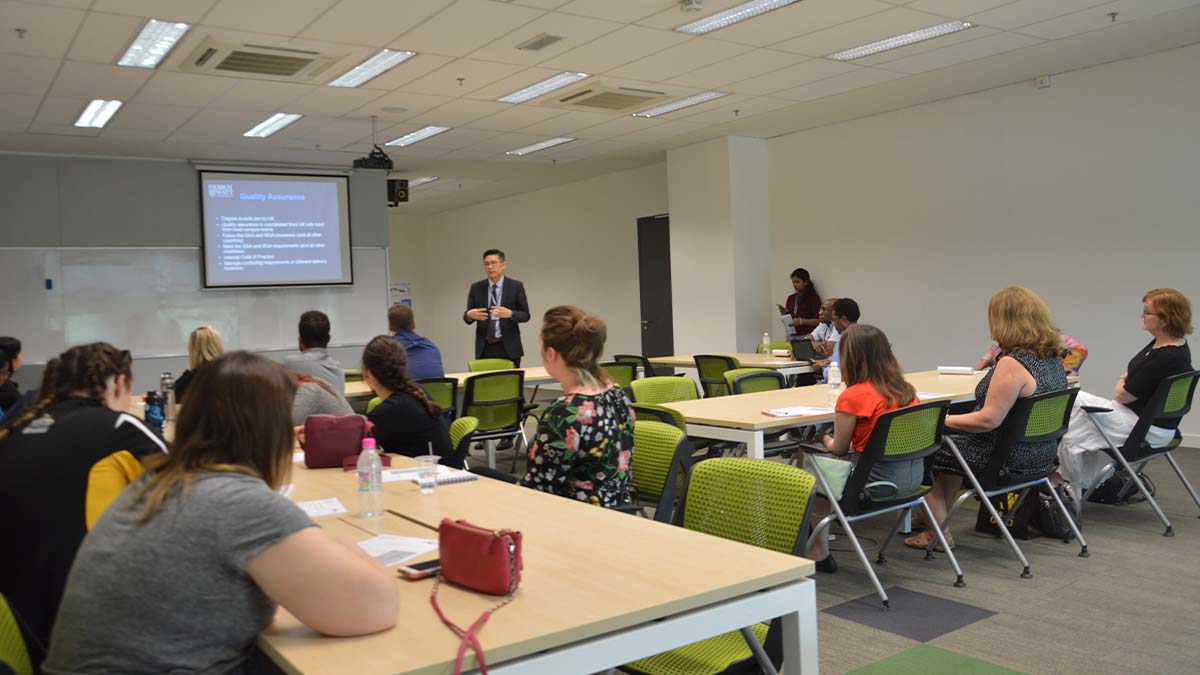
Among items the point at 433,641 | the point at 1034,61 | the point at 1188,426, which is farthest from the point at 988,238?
the point at 433,641

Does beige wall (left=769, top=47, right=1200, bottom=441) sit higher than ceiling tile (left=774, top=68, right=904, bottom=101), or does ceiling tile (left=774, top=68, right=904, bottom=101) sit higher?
ceiling tile (left=774, top=68, right=904, bottom=101)

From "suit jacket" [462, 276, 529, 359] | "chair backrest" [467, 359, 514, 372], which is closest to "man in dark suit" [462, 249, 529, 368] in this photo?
"suit jacket" [462, 276, 529, 359]

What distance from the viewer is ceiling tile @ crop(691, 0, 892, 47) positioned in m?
6.14

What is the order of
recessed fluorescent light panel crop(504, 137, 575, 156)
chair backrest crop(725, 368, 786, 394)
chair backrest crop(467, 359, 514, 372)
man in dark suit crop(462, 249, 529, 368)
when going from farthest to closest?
recessed fluorescent light panel crop(504, 137, 575, 156) → man in dark suit crop(462, 249, 529, 368) → chair backrest crop(467, 359, 514, 372) → chair backrest crop(725, 368, 786, 394)

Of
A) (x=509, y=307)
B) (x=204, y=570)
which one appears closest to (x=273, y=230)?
(x=509, y=307)

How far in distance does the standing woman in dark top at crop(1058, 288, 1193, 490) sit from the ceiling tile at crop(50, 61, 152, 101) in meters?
6.87

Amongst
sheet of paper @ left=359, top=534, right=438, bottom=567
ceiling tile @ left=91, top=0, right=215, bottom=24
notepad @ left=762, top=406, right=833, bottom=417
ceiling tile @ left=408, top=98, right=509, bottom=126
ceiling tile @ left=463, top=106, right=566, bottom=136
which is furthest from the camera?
ceiling tile @ left=463, top=106, right=566, bottom=136

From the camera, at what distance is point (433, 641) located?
5.34 ft

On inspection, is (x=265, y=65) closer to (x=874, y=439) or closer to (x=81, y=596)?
(x=874, y=439)

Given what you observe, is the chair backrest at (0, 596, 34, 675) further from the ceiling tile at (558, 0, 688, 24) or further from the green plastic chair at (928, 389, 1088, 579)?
the ceiling tile at (558, 0, 688, 24)

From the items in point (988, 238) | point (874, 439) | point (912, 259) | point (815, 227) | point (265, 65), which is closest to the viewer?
point (874, 439)

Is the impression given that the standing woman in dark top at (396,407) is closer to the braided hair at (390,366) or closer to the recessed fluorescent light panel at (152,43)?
the braided hair at (390,366)

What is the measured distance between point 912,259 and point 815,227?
1.37m

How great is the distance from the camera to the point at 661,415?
4.08 metres
